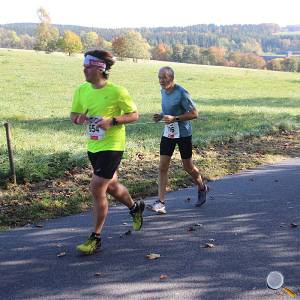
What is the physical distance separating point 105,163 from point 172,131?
167 centimetres

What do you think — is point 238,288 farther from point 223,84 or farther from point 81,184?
point 223,84

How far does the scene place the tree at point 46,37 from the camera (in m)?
90.8

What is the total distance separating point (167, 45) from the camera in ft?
419

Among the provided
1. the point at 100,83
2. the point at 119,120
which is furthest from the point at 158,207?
the point at 100,83

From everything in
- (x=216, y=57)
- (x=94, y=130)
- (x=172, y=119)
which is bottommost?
(x=216, y=57)

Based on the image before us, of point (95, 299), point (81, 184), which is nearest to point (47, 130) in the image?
point (81, 184)

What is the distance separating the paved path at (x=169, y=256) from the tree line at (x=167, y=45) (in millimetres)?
43826

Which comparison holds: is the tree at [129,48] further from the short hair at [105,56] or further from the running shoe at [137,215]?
the short hair at [105,56]

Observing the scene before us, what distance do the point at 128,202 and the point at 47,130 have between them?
9.70 meters

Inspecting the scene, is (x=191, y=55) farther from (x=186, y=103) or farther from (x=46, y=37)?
(x=186, y=103)

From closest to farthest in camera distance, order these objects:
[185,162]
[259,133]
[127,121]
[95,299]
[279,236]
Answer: [95,299]
[127,121]
[279,236]
[185,162]
[259,133]

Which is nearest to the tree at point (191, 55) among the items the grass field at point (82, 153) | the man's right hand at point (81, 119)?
the grass field at point (82, 153)

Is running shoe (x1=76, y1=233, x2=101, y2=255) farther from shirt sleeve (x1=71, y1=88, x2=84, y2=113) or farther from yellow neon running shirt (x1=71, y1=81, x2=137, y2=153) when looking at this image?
shirt sleeve (x1=71, y1=88, x2=84, y2=113)

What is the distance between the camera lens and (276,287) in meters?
4.12
